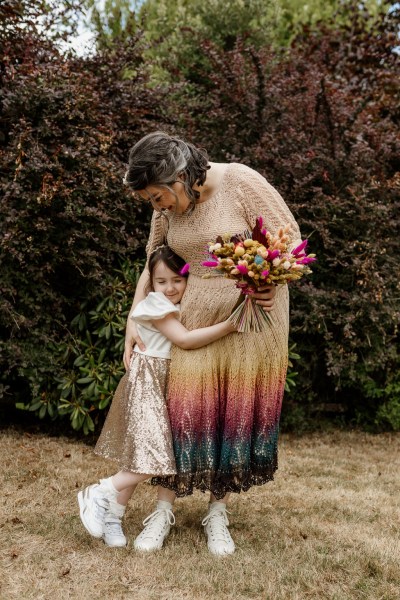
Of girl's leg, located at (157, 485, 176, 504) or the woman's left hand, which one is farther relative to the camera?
girl's leg, located at (157, 485, 176, 504)

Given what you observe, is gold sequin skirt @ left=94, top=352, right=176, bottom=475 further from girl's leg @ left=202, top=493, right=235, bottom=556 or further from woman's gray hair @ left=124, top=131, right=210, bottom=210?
woman's gray hair @ left=124, top=131, right=210, bottom=210

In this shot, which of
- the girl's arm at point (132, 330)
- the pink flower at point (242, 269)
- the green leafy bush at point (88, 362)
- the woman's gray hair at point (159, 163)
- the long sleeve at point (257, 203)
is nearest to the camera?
the pink flower at point (242, 269)

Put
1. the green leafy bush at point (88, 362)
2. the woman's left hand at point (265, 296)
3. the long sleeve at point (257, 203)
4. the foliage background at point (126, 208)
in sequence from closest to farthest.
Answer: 1. the woman's left hand at point (265, 296)
2. the long sleeve at point (257, 203)
3. the foliage background at point (126, 208)
4. the green leafy bush at point (88, 362)

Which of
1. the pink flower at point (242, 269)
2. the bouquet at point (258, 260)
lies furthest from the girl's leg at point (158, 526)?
the pink flower at point (242, 269)

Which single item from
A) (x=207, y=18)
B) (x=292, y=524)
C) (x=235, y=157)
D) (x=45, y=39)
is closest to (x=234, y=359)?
(x=292, y=524)

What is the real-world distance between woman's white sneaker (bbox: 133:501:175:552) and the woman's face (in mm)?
1347

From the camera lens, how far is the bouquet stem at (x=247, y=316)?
266cm

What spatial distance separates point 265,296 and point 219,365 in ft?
1.49

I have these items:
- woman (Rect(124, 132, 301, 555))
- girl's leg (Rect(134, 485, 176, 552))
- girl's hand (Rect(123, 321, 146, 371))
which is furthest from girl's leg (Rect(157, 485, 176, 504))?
girl's hand (Rect(123, 321, 146, 371))

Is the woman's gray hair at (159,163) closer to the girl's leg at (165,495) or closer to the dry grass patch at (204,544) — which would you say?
the girl's leg at (165,495)

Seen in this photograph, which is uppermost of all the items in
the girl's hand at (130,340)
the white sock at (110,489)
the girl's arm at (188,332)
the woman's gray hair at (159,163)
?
the woman's gray hair at (159,163)

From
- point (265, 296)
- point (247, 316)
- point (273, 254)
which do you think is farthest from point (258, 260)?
point (247, 316)

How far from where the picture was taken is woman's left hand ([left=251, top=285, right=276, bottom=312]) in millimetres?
2549

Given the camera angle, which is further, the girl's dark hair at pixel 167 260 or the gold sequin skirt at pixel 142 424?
the girl's dark hair at pixel 167 260
